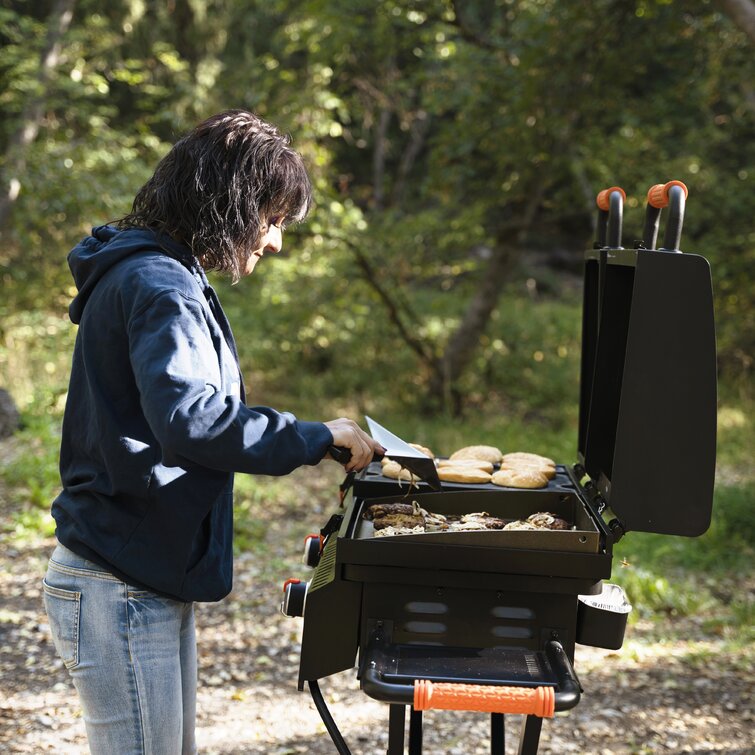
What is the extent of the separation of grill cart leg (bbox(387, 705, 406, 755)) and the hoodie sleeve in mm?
701

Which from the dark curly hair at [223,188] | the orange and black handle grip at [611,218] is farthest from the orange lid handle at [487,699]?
the orange and black handle grip at [611,218]

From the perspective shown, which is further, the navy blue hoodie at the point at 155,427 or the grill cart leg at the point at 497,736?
the grill cart leg at the point at 497,736

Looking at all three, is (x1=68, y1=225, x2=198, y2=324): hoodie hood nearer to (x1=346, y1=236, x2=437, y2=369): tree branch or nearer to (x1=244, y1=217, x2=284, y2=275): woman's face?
(x1=244, y1=217, x2=284, y2=275): woman's face

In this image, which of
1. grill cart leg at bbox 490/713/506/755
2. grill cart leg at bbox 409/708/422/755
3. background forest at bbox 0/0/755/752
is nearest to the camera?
grill cart leg at bbox 409/708/422/755

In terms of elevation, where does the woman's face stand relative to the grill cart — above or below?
above

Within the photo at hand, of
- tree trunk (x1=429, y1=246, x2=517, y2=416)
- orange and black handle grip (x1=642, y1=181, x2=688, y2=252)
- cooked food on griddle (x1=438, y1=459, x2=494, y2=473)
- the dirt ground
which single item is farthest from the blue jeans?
tree trunk (x1=429, y1=246, x2=517, y2=416)

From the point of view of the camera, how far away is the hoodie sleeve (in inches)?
56.6

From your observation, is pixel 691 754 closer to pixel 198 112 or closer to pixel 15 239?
pixel 198 112

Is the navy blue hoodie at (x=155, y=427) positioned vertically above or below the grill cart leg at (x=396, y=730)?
above

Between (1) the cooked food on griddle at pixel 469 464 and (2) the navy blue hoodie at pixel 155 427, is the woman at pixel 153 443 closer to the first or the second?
(2) the navy blue hoodie at pixel 155 427

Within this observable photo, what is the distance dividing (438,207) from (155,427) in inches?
315

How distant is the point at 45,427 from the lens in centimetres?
703

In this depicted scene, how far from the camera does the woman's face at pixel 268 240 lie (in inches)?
68.1

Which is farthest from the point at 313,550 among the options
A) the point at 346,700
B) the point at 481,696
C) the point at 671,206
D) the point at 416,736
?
the point at 346,700
